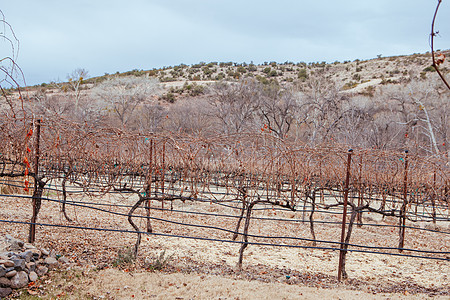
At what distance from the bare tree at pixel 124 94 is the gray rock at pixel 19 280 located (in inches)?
984

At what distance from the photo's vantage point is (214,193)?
226 inches

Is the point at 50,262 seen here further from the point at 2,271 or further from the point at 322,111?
the point at 322,111

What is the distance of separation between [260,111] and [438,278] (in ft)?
61.3

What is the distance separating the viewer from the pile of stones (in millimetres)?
A: 3736

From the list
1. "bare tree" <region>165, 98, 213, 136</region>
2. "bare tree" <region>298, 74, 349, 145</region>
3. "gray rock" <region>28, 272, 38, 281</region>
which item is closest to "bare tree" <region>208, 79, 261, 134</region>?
"bare tree" <region>165, 98, 213, 136</region>

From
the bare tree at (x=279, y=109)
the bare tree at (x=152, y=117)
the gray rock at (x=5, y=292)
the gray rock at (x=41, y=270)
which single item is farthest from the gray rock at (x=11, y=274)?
the bare tree at (x=152, y=117)

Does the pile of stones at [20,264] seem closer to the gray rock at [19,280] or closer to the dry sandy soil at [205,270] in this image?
the gray rock at [19,280]

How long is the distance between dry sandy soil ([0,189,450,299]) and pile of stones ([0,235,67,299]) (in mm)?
123

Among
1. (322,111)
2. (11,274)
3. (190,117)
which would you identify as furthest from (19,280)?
(190,117)

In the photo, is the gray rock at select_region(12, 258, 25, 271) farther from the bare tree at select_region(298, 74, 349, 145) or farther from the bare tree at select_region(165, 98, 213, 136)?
the bare tree at select_region(165, 98, 213, 136)

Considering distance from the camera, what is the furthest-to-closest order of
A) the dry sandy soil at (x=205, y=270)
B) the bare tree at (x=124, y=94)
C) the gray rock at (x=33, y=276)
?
the bare tree at (x=124, y=94), the dry sandy soil at (x=205, y=270), the gray rock at (x=33, y=276)

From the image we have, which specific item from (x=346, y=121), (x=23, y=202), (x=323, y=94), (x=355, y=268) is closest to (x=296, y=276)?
(x=355, y=268)

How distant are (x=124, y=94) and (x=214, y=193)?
26.9m

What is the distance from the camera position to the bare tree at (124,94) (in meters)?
29.5
